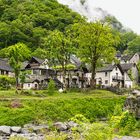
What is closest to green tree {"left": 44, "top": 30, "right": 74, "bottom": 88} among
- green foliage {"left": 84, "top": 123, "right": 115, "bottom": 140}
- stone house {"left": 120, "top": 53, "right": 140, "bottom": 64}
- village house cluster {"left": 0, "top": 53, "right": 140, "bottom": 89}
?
village house cluster {"left": 0, "top": 53, "right": 140, "bottom": 89}

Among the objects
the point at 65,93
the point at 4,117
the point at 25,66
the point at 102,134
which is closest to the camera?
the point at 102,134

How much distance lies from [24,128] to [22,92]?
54.7 ft

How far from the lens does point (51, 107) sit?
54875 millimetres

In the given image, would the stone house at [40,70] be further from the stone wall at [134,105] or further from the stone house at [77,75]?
the stone wall at [134,105]

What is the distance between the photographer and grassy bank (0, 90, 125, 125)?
164 feet

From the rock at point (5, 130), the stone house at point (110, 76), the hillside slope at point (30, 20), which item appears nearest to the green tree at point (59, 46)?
the stone house at point (110, 76)

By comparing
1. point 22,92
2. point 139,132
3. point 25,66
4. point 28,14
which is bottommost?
point 139,132

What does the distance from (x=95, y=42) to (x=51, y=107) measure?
21622 mm

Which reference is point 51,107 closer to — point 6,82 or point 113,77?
point 6,82

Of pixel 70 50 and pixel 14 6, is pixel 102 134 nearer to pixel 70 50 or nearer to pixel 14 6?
pixel 70 50

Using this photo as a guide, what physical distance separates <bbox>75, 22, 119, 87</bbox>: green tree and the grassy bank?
10.8 m

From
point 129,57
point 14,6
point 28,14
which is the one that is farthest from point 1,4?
point 129,57

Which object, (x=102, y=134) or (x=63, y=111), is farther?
(x=63, y=111)

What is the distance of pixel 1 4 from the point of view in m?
178
